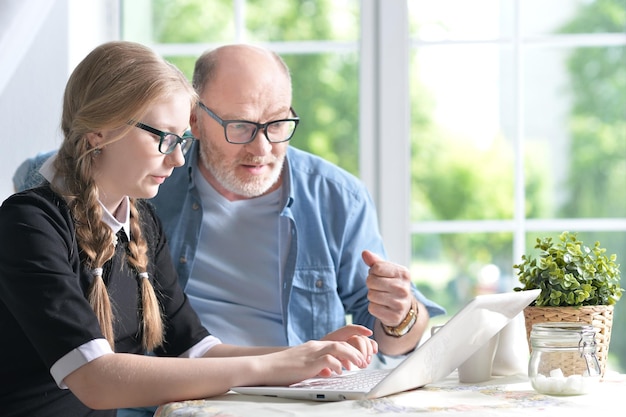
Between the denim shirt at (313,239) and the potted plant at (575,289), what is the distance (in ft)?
2.03

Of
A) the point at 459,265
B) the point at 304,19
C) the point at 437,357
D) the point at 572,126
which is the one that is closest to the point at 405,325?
the point at 437,357

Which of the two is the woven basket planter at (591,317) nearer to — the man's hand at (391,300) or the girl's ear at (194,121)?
the man's hand at (391,300)

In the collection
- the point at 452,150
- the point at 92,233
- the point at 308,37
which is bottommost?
the point at 92,233

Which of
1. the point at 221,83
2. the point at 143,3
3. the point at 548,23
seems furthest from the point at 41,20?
the point at 548,23

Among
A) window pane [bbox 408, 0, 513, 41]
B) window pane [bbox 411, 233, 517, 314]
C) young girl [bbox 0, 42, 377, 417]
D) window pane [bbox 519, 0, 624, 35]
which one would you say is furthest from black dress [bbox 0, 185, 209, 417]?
window pane [bbox 519, 0, 624, 35]

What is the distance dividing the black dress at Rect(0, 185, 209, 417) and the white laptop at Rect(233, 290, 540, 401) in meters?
0.30

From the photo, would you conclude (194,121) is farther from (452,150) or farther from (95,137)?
(452,150)

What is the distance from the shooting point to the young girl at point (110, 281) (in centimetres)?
130

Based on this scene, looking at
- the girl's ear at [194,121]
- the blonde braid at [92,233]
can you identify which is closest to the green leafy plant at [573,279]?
the blonde braid at [92,233]

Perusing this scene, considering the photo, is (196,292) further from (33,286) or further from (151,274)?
(33,286)

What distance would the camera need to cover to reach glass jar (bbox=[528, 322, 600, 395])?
127 cm

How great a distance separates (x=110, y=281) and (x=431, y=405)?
2.31 feet

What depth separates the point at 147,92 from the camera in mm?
1548

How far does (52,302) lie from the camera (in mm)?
1333
